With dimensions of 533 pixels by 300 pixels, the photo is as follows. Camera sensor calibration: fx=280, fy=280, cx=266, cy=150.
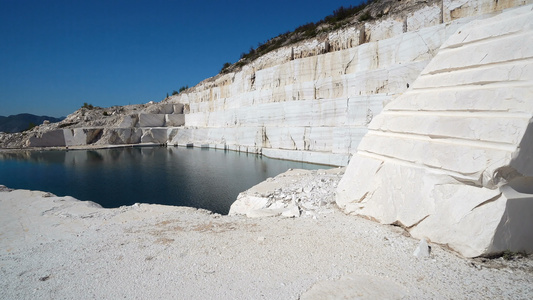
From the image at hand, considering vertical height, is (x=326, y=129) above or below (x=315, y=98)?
below

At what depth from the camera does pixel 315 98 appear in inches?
585

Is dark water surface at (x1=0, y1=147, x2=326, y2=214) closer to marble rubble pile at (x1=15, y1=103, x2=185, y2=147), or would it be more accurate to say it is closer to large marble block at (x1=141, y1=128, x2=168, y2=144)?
marble rubble pile at (x1=15, y1=103, x2=185, y2=147)

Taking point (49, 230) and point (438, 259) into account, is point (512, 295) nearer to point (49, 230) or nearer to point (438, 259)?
point (438, 259)

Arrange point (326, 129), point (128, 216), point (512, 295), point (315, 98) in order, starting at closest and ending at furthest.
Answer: point (512, 295)
point (128, 216)
point (326, 129)
point (315, 98)

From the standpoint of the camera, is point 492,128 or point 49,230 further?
point 49,230

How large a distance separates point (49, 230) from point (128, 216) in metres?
1.16

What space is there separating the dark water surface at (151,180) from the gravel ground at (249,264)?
3393mm

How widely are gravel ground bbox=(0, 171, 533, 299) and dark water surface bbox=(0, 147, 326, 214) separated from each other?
339cm

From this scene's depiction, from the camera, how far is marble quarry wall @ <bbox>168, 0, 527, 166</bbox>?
10867 millimetres

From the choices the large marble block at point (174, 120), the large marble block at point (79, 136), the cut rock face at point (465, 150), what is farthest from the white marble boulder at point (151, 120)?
the cut rock face at point (465, 150)

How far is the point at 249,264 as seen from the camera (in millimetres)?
2891

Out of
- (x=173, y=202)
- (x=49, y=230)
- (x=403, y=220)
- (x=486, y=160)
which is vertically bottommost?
(x=173, y=202)

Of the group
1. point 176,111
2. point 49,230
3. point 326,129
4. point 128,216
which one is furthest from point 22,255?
point 176,111

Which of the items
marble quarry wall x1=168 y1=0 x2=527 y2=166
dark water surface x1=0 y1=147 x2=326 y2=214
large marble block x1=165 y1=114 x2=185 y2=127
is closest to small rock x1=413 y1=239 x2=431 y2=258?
dark water surface x1=0 y1=147 x2=326 y2=214
